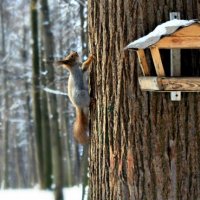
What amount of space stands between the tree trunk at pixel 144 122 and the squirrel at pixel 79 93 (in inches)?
17.9

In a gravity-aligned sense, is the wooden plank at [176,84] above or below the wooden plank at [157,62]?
below

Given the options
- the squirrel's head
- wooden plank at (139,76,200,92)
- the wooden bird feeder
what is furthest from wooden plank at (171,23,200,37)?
the squirrel's head

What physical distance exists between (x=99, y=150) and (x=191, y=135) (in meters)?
0.80

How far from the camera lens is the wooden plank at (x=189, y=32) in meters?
3.45

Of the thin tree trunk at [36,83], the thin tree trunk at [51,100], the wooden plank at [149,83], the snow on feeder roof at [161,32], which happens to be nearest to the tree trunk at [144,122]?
the wooden plank at [149,83]

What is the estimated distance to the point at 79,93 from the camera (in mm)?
4938

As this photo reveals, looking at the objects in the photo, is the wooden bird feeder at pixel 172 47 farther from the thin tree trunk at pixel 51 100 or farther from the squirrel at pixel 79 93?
the thin tree trunk at pixel 51 100

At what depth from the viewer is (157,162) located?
388cm

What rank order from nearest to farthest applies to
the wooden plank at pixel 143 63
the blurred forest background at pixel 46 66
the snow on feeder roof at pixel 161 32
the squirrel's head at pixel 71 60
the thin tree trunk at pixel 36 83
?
the snow on feeder roof at pixel 161 32 → the wooden plank at pixel 143 63 → the squirrel's head at pixel 71 60 → the blurred forest background at pixel 46 66 → the thin tree trunk at pixel 36 83

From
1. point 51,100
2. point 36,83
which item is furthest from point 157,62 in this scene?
point 36,83

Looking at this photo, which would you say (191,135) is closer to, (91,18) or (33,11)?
(91,18)

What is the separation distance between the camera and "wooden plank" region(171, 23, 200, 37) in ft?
11.3

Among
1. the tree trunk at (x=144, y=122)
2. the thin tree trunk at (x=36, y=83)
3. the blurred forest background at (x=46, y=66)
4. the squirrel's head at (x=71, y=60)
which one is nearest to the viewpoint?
the tree trunk at (x=144, y=122)

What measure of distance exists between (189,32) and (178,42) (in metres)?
0.10
